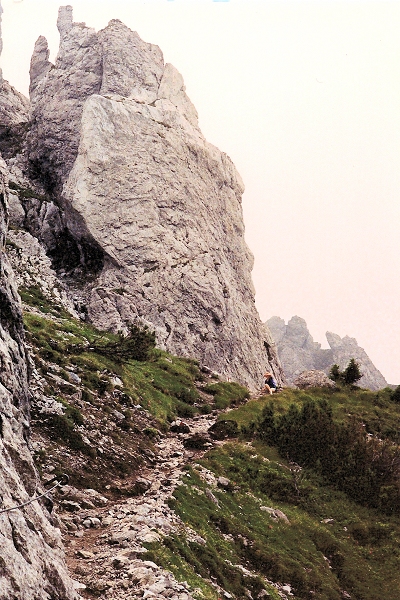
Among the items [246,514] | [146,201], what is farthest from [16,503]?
[146,201]

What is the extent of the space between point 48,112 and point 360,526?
8821 centimetres

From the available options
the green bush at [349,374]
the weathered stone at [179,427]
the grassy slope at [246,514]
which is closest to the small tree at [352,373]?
the green bush at [349,374]

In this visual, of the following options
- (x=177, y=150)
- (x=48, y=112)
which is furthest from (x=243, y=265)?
(x=48, y=112)

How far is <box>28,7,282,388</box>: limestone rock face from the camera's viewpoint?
67000 millimetres

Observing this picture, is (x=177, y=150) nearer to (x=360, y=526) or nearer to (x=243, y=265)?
(x=243, y=265)

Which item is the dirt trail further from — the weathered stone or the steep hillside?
the weathered stone

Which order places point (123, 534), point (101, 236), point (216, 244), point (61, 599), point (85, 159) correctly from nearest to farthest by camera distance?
point (61, 599)
point (123, 534)
point (101, 236)
point (85, 159)
point (216, 244)

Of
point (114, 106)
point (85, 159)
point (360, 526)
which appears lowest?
point (360, 526)

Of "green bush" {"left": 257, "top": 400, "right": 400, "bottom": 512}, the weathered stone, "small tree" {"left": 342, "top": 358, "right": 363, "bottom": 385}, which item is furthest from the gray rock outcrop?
"green bush" {"left": 257, "top": 400, "right": 400, "bottom": 512}

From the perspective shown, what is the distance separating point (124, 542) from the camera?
608 inches

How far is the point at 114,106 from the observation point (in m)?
78.9

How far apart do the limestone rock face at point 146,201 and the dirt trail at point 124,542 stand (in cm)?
4101

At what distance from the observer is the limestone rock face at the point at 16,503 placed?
865 centimetres

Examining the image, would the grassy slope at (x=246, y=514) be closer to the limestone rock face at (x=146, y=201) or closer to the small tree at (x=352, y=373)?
the small tree at (x=352, y=373)
